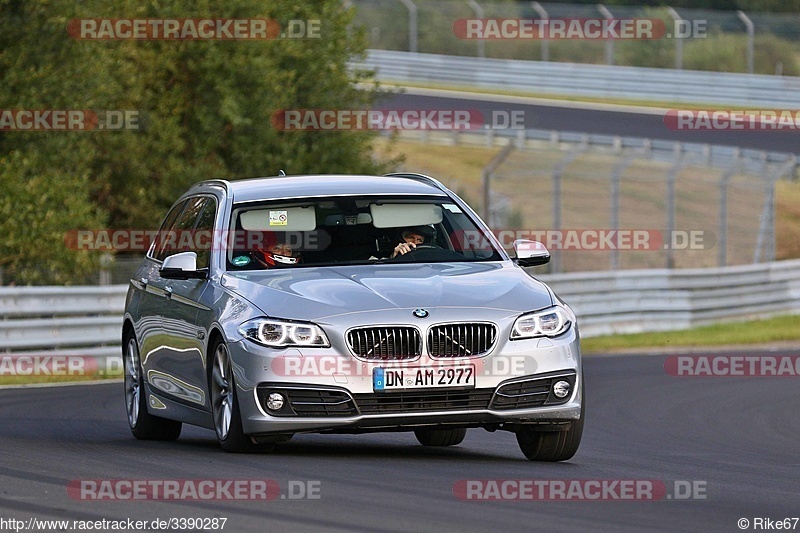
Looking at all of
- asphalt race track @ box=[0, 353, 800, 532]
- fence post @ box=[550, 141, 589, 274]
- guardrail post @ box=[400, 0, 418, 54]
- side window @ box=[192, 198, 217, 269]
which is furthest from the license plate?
guardrail post @ box=[400, 0, 418, 54]

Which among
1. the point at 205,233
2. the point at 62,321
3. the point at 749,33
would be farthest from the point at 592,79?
the point at 205,233

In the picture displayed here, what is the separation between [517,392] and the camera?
9.42 metres

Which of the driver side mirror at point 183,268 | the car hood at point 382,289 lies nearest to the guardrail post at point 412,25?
the driver side mirror at point 183,268

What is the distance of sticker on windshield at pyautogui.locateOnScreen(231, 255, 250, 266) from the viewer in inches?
404

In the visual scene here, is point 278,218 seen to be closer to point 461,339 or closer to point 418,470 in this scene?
point 461,339

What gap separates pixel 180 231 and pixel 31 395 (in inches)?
185

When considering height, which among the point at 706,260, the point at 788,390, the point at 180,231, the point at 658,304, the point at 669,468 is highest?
the point at 180,231

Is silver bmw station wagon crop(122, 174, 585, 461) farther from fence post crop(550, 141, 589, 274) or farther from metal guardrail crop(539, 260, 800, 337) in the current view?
fence post crop(550, 141, 589, 274)

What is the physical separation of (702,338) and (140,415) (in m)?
15.0

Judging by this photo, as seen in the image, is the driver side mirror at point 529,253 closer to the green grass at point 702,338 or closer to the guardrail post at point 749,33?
the green grass at point 702,338

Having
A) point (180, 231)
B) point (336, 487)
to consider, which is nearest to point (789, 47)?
point (180, 231)

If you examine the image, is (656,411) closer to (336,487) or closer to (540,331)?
(540,331)

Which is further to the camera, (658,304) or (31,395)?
(658,304)

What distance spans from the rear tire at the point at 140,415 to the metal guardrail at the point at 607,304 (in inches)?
274
